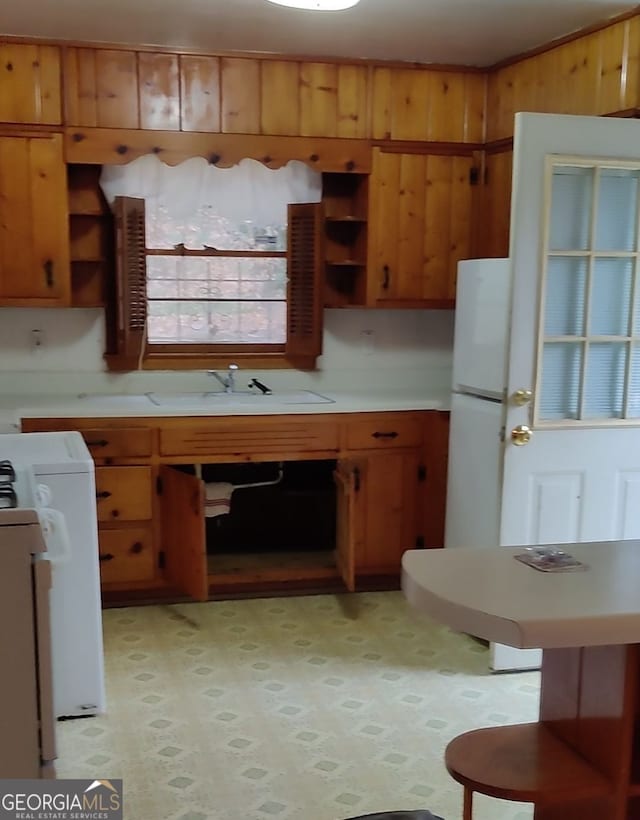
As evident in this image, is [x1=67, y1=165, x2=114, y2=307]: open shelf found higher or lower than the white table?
higher

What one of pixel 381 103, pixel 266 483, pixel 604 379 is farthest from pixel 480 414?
pixel 381 103

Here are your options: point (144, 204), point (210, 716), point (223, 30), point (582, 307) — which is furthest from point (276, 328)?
point (210, 716)

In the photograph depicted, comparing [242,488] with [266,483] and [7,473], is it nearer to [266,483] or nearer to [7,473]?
[266,483]

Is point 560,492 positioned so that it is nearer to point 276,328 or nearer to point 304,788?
point 304,788

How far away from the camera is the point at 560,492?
323cm

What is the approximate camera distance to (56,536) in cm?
258

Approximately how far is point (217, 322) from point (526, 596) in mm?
3032

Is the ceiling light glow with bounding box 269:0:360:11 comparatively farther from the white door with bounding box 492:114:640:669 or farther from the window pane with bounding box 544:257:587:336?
the window pane with bounding box 544:257:587:336

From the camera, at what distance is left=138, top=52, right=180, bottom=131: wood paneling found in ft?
12.8

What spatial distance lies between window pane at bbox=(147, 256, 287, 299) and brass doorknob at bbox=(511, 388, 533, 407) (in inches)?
66.3

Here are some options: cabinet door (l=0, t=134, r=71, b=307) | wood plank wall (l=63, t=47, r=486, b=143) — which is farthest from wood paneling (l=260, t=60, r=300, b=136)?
cabinet door (l=0, t=134, r=71, b=307)

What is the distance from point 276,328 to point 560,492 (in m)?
1.84

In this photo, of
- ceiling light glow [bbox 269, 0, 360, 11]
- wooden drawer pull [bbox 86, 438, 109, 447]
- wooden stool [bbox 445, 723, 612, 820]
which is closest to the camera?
wooden stool [bbox 445, 723, 612, 820]

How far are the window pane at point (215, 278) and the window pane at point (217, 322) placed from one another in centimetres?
5
